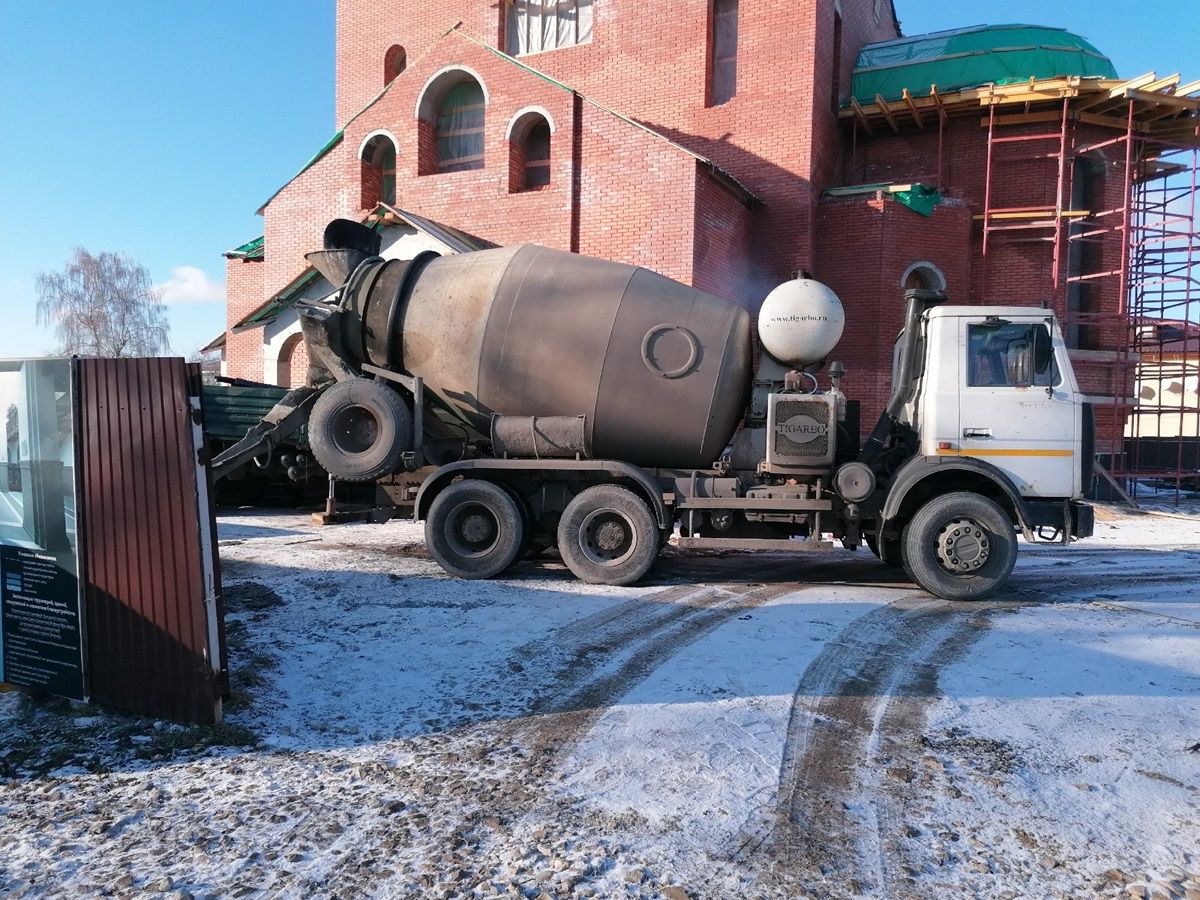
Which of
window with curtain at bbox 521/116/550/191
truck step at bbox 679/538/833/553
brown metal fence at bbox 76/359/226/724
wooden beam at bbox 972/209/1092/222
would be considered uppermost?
window with curtain at bbox 521/116/550/191

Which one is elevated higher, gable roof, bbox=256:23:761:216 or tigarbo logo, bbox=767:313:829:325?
gable roof, bbox=256:23:761:216

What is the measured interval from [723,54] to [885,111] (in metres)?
3.69

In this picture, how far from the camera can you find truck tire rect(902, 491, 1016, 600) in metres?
6.87

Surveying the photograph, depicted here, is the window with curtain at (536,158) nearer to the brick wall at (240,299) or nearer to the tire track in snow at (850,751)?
the brick wall at (240,299)

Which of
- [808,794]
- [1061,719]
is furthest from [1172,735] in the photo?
[808,794]

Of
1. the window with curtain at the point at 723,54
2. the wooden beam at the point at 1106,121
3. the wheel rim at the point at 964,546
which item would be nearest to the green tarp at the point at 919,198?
the wooden beam at the point at 1106,121

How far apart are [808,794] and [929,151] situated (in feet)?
55.0

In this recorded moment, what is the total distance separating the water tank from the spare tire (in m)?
3.78

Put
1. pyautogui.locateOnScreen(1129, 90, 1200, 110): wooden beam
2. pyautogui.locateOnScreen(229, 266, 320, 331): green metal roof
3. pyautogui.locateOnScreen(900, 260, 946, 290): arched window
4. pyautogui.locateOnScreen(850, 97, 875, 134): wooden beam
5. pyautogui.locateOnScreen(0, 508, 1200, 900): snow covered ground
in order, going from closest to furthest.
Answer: pyautogui.locateOnScreen(0, 508, 1200, 900): snow covered ground
pyautogui.locateOnScreen(1129, 90, 1200, 110): wooden beam
pyautogui.locateOnScreen(229, 266, 320, 331): green metal roof
pyautogui.locateOnScreen(900, 260, 946, 290): arched window
pyautogui.locateOnScreen(850, 97, 875, 134): wooden beam

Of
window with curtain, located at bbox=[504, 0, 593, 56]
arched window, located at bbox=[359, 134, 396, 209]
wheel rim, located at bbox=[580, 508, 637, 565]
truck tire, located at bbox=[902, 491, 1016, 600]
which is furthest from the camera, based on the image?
window with curtain, located at bbox=[504, 0, 593, 56]

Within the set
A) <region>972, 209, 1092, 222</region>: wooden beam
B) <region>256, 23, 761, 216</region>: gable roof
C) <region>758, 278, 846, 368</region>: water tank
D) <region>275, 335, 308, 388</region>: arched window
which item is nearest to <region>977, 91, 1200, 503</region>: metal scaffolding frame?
<region>972, 209, 1092, 222</region>: wooden beam

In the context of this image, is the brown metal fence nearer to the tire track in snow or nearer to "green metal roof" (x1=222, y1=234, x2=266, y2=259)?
the tire track in snow

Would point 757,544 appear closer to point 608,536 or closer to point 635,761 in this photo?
point 608,536

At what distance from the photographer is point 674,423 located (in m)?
7.37
